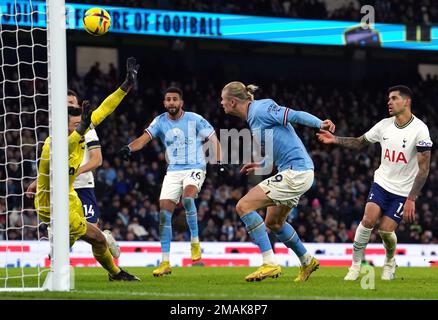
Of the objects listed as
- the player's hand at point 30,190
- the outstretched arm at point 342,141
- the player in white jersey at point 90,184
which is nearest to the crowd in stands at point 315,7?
the player in white jersey at point 90,184

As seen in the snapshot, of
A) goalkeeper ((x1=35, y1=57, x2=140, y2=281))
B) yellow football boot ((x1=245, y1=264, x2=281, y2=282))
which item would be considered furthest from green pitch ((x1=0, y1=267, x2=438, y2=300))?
goalkeeper ((x1=35, y1=57, x2=140, y2=281))

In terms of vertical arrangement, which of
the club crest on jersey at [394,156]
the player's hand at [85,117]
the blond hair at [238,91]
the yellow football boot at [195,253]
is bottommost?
the yellow football boot at [195,253]

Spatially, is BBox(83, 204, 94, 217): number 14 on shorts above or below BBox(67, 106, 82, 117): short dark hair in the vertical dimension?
below

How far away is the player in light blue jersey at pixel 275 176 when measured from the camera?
10820 millimetres

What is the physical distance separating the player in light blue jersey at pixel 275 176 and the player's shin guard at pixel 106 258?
1546mm

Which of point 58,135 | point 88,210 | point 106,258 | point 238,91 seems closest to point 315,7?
point 88,210

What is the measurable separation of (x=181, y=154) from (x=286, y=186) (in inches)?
133

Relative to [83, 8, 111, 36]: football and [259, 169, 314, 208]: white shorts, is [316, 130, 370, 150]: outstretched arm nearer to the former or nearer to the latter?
[259, 169, 314, 208]: white shorts

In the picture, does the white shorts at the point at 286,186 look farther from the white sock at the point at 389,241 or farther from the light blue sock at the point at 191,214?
the light blue sock at the point at 191,214

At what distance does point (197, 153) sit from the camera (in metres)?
14.1

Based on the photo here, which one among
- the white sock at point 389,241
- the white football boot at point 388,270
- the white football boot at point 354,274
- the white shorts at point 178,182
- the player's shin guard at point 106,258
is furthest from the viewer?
the white shorts at point 178,182

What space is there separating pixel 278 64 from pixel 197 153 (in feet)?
66.7

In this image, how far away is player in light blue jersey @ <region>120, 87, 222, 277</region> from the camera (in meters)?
13.5

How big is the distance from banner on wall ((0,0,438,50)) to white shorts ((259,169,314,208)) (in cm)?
1358
